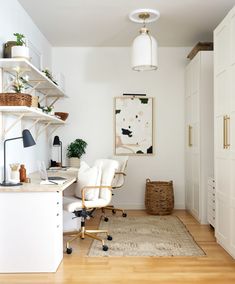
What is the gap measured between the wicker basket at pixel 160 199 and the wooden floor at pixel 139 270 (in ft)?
6.00

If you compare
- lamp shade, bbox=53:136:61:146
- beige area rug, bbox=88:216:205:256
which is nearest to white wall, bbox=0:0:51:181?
lamp shade, bbox=53:136:61:146

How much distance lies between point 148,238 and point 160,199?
4.79ft

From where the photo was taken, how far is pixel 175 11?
176 inches

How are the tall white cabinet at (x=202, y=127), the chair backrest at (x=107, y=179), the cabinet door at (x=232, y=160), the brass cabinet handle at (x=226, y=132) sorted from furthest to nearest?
the tall white cabinet at (x=202, y=127)
the chair backrest at (x=107, y=179)
the brass cabinet handle at (x=226, y=132)
the cabinet door at (x=232, y=160)

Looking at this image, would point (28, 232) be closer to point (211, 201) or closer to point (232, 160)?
point (232, 160)

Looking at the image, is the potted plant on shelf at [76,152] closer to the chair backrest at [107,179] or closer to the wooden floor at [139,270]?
the chair backrest at [107,179]

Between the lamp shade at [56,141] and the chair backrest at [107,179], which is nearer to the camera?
the chair backrest at [107,179]

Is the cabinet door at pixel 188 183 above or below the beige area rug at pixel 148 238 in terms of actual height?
above

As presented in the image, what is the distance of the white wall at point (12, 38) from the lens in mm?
3662

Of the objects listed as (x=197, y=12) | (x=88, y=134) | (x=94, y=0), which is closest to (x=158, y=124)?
(x=88, y=134)

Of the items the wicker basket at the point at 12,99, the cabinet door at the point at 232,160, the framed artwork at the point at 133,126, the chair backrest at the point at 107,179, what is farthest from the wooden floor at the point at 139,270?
the framed artwork at the point at 133,126

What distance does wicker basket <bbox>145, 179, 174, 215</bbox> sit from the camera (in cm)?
571

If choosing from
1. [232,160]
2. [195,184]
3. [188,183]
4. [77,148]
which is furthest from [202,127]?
[77,148]

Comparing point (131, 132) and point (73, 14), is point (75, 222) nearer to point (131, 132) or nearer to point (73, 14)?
point (131, 132)
